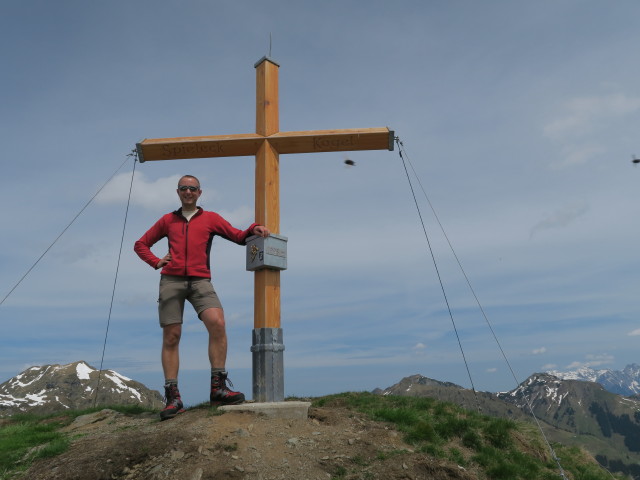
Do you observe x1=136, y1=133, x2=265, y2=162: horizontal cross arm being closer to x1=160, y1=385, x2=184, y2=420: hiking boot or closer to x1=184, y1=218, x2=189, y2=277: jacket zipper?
x1=184, y1=218, x2=189, y2=277: jacket zipper

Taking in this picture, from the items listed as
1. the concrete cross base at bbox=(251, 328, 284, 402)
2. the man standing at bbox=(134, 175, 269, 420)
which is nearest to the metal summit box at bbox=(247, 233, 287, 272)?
the man standing at bbox=(134, 175, 269, 420)

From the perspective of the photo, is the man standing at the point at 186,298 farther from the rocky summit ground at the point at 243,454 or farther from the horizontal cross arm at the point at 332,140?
the horizontal cross arm at the point at 332,140

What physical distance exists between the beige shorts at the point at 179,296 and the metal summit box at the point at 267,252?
3.14 feet

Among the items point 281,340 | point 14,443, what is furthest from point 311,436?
point 14,443

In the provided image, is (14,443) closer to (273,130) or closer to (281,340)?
(281,340)

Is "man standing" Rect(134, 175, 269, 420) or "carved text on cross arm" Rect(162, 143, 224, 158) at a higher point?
"carved text on cross arm" Rect(162, 143, 224, 158)

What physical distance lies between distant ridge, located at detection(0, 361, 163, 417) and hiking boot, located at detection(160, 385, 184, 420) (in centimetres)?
15063

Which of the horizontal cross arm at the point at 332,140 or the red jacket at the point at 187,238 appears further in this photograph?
the horizontal cross arm at the point at 332,140

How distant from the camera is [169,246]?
8.53 m

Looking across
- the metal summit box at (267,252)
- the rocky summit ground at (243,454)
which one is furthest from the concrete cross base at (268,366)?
the metal summit box at (267,252)

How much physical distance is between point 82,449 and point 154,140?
543cm

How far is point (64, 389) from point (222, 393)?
189361 millimetres

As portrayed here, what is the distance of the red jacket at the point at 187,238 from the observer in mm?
8305

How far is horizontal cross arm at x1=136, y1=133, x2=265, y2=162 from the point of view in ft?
31.4
